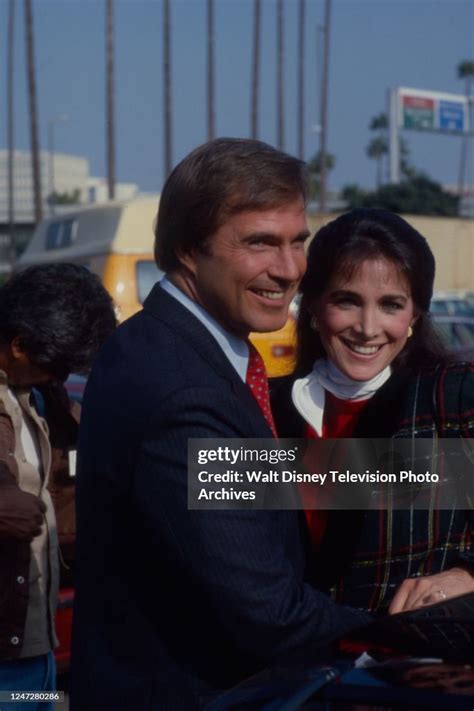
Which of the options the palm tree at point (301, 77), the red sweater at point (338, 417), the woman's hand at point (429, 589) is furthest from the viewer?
the palm tree at point (301, 77)

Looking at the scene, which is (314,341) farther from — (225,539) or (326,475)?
(225,539)

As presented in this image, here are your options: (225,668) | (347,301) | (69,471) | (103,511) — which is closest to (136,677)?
(225,668)

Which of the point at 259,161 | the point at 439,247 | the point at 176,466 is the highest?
the point at 259,161

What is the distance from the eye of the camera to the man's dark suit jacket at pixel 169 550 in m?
1.86

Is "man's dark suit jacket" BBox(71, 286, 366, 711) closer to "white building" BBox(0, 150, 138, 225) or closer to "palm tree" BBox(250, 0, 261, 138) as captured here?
"palm tree" BBox(250, 0, 261, 138)

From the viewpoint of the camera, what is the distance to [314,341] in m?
2.86

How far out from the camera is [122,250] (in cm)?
1257

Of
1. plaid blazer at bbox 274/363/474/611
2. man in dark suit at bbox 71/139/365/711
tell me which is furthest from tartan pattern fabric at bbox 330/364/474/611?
man in dark suit at bbox 71/139/365/711

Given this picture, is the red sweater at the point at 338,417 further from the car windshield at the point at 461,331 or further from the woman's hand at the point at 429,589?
the car windshield at the point at 461,331

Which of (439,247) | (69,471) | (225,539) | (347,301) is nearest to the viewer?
(225,539)

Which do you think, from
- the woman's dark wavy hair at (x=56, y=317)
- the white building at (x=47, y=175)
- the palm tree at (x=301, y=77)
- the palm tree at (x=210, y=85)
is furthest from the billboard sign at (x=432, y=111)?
the white building at (x=47, y=175)

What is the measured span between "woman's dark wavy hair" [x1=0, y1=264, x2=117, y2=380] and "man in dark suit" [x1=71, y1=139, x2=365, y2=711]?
1.10 m

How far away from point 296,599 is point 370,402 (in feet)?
2.44

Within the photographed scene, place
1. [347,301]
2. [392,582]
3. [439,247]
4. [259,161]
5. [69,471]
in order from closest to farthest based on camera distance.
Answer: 1. [259,161]
2. [392,582]
3. [347,301]
4. [69,471]
5. [439,247]
